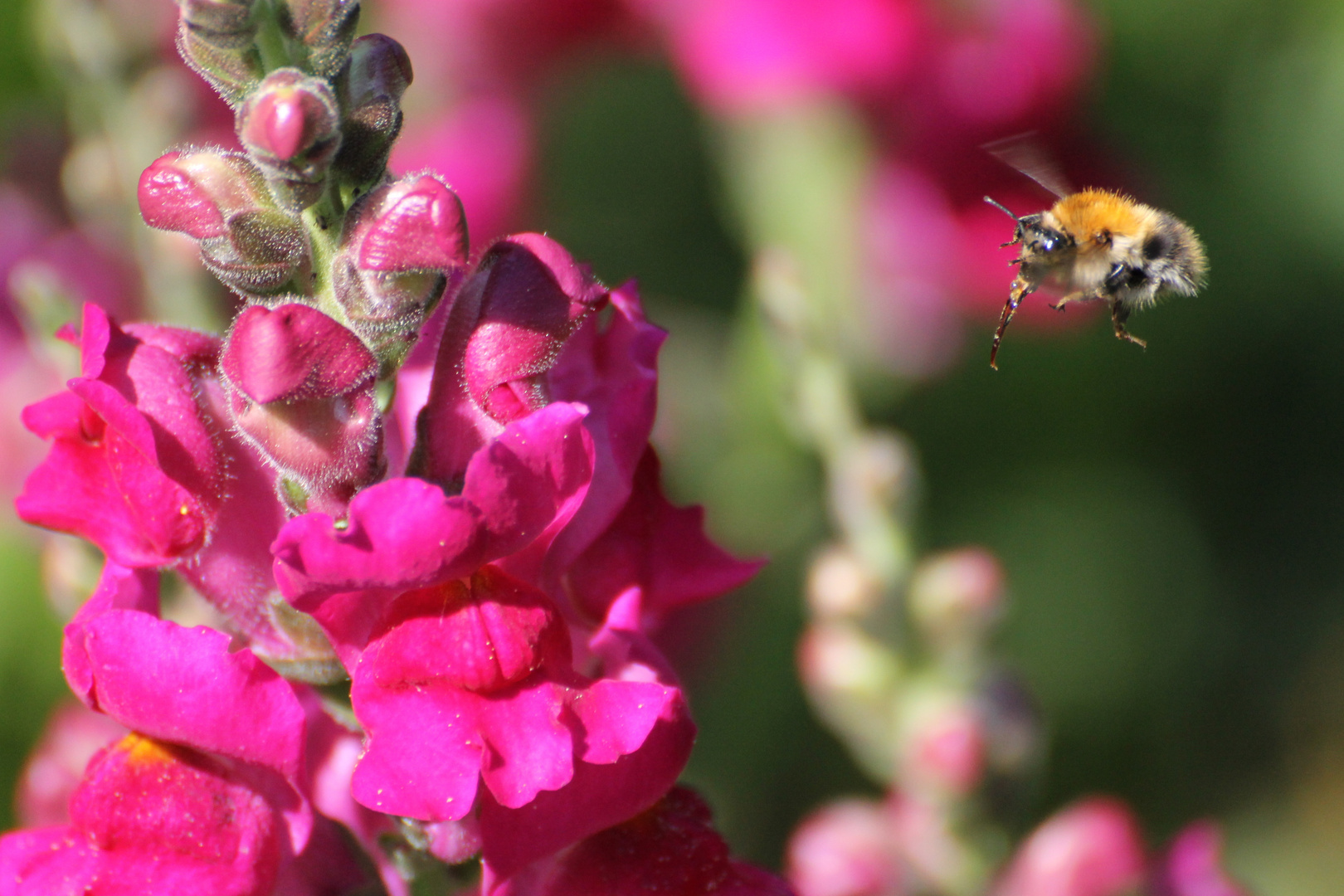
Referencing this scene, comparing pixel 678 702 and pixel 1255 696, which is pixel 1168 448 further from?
pixel 678 702

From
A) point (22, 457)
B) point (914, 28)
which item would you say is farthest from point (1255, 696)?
point (22, 457)

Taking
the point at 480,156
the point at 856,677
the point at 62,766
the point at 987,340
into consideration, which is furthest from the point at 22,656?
the point at 987,340

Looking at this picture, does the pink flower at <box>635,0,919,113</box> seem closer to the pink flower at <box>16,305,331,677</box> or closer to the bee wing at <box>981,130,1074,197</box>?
the bee wing at <box>981,130,1074,197</box>

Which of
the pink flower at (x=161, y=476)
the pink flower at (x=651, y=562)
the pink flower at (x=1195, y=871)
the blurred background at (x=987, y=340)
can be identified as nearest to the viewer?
the pink flower at (x=161, y=476)

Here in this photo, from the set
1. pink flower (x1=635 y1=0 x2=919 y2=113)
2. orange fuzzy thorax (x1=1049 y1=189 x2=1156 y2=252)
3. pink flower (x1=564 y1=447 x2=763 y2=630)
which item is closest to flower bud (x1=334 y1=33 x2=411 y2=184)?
pink flower (x1=564 y1=447 x2=763 y2=630)

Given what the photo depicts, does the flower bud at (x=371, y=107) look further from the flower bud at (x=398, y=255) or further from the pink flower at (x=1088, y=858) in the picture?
the pink flower at (x=1088, y=858)

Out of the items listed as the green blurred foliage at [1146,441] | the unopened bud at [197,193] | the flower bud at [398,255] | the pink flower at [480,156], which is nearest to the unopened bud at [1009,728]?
the flower bud at [398,255]
